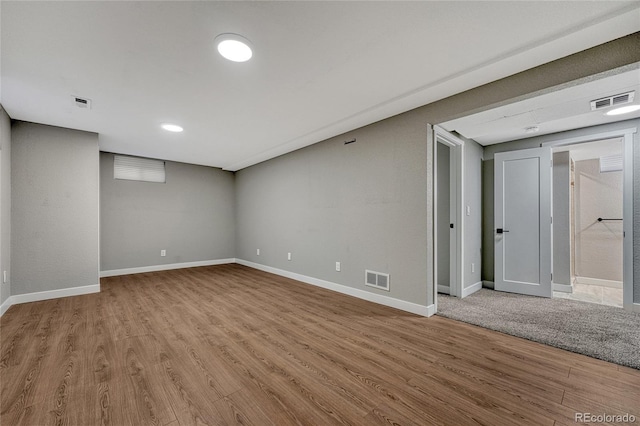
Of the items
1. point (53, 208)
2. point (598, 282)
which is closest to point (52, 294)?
point (53, 208)

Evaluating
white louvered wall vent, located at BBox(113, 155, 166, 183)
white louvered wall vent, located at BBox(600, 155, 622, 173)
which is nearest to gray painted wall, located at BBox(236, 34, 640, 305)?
white louvered wall vent, located at BBox(600, 155, 622, 173)

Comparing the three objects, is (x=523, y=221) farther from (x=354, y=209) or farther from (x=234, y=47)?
(x=234, y=47)

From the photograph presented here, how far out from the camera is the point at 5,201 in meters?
3.36

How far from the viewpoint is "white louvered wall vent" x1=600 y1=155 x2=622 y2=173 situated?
4.50 m

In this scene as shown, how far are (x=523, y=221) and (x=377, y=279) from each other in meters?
2.60

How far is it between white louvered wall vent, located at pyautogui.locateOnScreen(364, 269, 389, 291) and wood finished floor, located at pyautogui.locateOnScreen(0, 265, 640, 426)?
337 mm

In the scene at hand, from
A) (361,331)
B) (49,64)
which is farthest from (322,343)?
(49,64)

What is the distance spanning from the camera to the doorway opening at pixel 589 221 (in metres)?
4.16

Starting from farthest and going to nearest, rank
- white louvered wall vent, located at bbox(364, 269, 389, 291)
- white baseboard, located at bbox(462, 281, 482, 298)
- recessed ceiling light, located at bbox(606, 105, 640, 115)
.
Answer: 1. white baseboard, located at bbox(462, 281, 482, 298)
2. white louvered wall vent, located at bbox(364, 269, 389, 291)
3. recessed ceiling light, located at bbox(606, 105, 640, 115)

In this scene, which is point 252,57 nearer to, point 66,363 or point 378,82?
point 378,82

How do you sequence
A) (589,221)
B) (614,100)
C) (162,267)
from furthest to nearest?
(162,267) < (589,221) < (614,100)

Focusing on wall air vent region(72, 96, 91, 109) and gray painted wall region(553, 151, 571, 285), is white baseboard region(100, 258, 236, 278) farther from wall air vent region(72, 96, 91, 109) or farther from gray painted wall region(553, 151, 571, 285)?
gray painted wall region(553, 151, 571, 285)

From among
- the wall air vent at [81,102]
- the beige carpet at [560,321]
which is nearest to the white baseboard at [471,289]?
the beige carpet at [560,321]

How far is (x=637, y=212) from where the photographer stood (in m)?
3.20
